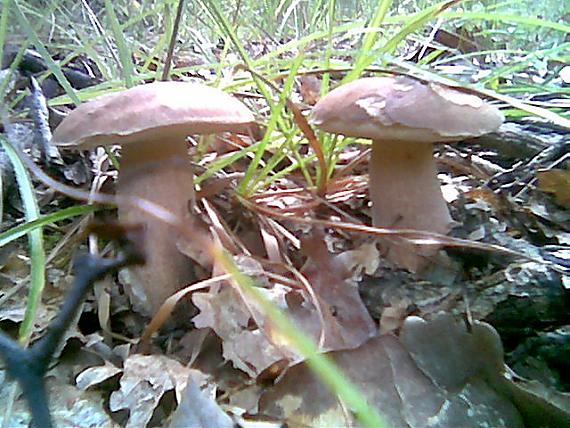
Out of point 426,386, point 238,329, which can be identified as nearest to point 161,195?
point 238,329

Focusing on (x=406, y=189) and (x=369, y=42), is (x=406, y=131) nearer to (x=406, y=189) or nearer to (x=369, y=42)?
(x=406, y=189)

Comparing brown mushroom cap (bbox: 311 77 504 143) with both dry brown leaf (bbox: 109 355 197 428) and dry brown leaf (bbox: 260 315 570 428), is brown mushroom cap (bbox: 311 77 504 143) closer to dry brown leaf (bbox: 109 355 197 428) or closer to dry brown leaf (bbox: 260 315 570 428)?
dry brown leaf (bbox: 260 315 570 428)

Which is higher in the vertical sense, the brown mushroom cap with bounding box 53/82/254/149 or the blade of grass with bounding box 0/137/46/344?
the brown mushroom cap with bounding box 53/82/254/149

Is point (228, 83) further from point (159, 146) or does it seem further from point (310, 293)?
point (310, 293)

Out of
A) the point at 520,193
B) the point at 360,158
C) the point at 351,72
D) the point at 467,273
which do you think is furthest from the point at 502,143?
the point at 467,273

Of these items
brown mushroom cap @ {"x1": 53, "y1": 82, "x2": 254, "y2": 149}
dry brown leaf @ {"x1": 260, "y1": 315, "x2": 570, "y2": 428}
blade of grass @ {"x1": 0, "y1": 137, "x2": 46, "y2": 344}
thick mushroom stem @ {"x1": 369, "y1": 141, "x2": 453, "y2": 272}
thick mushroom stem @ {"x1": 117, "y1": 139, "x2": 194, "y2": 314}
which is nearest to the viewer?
dry brown leaf @ {"x1": 260, "y1": 315, "x2": 570, "y2": 428}

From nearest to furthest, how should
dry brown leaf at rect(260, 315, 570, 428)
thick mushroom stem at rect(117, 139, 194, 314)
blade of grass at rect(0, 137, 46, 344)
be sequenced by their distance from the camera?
1. dry brown leaf at rect(260, 315, 570, 428)
2. blade of grass at rect(0, 137, 46, 344)
3. thick mushroom stem at rect(117, 139, 194, 314)

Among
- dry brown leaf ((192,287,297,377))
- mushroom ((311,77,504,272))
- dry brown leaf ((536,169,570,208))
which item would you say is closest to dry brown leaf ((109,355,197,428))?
dry brown leaf ((192,287,297,377))

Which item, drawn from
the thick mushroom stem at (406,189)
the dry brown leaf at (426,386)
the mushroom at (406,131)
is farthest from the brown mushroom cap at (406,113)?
the dry brown leaf at (426,386)

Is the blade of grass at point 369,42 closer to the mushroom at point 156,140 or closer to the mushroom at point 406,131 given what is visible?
the mushroom at point 406,131
